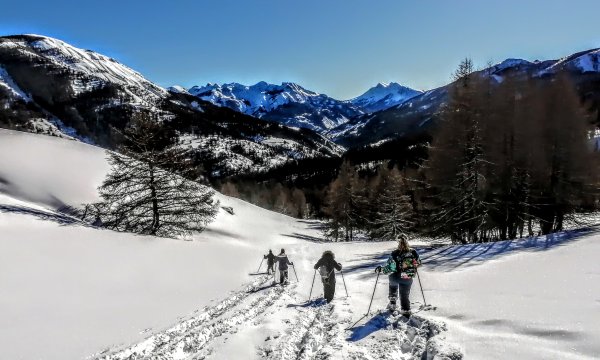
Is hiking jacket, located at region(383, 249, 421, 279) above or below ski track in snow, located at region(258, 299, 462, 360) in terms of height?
above

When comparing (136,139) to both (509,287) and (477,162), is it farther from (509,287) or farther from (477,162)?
(509,287)

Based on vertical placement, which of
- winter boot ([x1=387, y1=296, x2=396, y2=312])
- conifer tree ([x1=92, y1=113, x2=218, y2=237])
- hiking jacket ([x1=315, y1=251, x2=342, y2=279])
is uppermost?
conifer tree ([x1=92, y1=113, x2=218, y2=237])

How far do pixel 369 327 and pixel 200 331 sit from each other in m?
4.09

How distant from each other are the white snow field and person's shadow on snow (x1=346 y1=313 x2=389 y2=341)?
0.15ft

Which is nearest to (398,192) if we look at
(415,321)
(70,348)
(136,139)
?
(136,139)

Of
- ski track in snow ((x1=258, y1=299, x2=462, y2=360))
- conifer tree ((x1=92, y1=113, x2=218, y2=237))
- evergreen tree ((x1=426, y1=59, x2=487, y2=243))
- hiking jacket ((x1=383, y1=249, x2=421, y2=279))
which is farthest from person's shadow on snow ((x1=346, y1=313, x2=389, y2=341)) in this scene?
conifer tree ((x1=92, y1=113, x2=218, y2=237))

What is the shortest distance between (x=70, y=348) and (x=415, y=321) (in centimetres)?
775

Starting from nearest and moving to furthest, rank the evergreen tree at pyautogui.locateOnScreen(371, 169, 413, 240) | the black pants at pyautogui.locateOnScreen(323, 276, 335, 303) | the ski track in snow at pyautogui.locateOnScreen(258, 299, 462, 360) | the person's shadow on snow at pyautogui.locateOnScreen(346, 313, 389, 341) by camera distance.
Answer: the ski track in snow at pyautogui.locateOnScreen(258, 299, 462, 360), the person's shadow on snow at pyautogui.locateOnScreen(346, 313, 389, 341), the black pants at pyautogui.locateOnScreen(323, 276, 335, 303), the evergreen tree at pyautogui.locateOnScreen(371, 169, 413, 240)

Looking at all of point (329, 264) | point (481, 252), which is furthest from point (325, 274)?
point (481, 252)

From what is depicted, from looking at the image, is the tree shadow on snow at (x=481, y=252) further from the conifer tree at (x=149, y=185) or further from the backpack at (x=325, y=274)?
the conifer tree at (x=149, y=185)

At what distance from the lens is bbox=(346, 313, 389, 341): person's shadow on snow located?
28.3 ft

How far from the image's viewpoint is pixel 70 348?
883 centimetres

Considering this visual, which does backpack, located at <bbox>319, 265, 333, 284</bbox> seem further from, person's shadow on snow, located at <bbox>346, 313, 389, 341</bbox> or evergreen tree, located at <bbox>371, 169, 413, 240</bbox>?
evergreen tree, located at <bbox>371, 169, 413, 240</bbox>

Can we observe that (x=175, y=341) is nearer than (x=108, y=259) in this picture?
Yes
